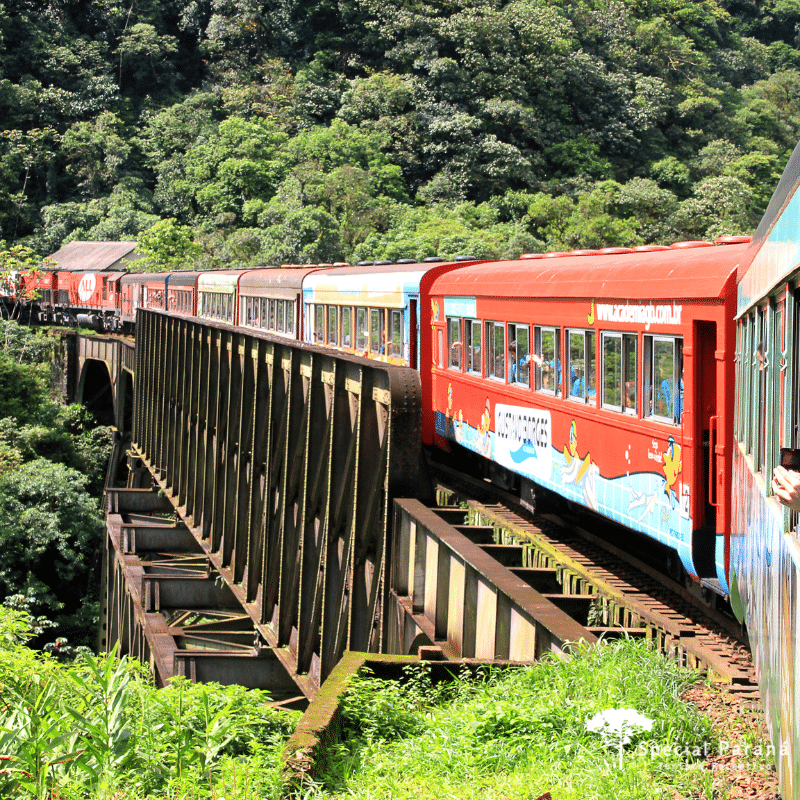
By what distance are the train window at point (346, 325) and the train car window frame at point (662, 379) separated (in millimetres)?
10381

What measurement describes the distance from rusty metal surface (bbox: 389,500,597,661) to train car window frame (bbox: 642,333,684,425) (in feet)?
5.58

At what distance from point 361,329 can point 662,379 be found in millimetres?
10083

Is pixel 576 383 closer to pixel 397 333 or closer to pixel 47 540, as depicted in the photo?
pixel 397 333

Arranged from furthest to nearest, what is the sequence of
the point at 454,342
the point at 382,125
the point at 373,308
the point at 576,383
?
the point at 382,125 → the point at 373,308 → the point at 454,342 → the point at 576,383

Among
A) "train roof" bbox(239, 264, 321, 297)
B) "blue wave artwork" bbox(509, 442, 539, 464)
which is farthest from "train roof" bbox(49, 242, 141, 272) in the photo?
"blue wave artwork" bbox(509, 442, 539, 464)

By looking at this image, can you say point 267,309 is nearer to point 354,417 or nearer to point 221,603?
point 221,603

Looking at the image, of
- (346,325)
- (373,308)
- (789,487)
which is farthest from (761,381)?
(346,325)

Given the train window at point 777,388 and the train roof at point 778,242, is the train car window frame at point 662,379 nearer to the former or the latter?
the train roof at point 778,242

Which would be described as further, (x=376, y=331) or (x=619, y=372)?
(x=376, y=331)

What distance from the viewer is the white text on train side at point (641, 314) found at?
820 cm

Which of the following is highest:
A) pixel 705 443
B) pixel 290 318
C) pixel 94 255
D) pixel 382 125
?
pixel 382 125

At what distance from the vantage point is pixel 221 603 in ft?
63.2

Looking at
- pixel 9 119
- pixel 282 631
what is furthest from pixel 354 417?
pixel 9 119

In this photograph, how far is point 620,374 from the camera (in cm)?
927
